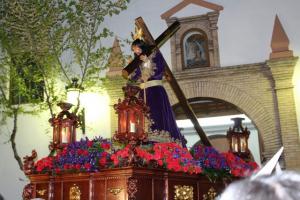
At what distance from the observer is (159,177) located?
588 cm

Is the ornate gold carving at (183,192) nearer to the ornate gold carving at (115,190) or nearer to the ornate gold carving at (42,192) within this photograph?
the ornate gold carving at (115,190)

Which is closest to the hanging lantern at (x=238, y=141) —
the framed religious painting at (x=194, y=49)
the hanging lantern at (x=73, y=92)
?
the framed religious painting at (x=194, y=49)

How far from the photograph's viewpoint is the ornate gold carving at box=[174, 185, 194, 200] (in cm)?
611

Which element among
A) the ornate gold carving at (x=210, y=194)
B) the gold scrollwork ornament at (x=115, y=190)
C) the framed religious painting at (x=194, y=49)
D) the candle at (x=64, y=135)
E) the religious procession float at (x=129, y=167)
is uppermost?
the framed religious painting at (x=194, y=49)

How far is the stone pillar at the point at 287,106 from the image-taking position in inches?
410

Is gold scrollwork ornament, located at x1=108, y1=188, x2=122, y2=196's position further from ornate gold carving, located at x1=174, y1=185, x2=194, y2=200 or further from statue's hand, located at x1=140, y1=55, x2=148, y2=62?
statue's hand, located at x1=140, y1=55, x2=148, y2=62

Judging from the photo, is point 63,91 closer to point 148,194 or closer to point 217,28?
point 217,28

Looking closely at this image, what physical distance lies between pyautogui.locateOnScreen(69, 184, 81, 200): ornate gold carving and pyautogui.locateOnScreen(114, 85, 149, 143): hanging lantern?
34.8 inches

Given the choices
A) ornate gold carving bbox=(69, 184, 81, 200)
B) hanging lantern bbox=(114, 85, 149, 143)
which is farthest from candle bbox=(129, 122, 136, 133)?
ornate gold carving bbox=(69, 184, 81, 200)

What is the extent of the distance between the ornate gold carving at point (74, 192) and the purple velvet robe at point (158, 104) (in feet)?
4.98

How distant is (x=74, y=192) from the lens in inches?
239

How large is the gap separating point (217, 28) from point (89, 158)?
271 inches

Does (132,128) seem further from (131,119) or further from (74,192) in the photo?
(74,192)

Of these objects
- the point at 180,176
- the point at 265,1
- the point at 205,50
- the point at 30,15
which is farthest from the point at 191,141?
the point at 180,176
